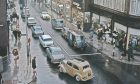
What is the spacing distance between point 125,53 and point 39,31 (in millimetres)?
20019

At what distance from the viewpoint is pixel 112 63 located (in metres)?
52.8

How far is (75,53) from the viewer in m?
57.8

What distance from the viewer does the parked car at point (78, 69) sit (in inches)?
1702

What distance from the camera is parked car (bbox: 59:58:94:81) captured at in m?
43.2

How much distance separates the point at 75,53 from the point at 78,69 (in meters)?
14.2

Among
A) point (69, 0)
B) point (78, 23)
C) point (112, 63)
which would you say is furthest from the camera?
point (69, 0)

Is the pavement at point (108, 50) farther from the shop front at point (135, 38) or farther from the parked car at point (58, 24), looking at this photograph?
the parked car at point (58, 24)

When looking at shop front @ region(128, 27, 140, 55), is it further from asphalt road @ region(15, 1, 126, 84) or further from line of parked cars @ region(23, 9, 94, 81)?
line of parked cars @ region(23, 9, 94, 81)

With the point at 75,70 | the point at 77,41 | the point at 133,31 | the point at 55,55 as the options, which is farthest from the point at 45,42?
the point at 75,70

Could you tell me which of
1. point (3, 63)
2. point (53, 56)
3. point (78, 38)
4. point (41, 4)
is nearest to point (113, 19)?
point (78, 38)

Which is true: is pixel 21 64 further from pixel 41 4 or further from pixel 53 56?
pixel 41 4

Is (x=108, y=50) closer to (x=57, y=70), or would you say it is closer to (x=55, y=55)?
(x=55, y=55)

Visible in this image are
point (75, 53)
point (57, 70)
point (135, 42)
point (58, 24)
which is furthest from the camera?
point (58, 24)

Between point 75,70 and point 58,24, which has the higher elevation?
point 58,24
